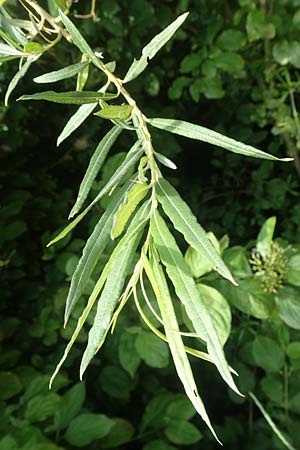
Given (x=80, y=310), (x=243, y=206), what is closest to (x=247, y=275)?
(x=80, y=310)

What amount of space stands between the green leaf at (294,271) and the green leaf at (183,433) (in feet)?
0.81

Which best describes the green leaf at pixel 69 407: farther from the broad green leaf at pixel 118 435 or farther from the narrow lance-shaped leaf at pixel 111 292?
the narrow lance-shaped leaf at pixel 111 292

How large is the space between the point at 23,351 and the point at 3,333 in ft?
0.28

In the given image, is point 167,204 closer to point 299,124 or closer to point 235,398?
point 235,398

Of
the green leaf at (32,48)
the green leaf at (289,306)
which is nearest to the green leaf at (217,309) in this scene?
the green leaf at (289,306)

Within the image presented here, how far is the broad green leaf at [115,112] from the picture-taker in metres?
0.41

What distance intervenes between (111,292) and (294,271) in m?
0.45

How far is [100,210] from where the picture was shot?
99cm

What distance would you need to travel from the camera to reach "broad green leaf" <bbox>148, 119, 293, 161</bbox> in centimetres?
41

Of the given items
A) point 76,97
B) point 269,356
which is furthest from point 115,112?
point 269,356

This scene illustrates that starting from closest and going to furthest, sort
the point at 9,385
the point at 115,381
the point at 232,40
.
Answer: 1. the point at 9,385
2. the point at 115,381
3. the point at 232,40

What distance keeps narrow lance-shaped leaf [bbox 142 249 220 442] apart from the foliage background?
380 mm

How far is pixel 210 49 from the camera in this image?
1.11 metres

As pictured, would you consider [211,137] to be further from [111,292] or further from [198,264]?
[198,264]
